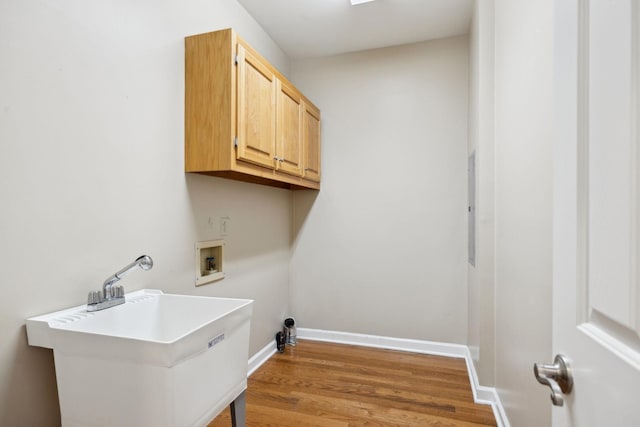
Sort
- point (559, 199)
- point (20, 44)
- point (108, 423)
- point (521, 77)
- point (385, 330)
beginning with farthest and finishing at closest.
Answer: point (385, 330) → point (521, 77) → point (20, 44) → point (108, 423) → point (559, 199)

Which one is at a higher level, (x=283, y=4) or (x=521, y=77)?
(x=283, y=4)

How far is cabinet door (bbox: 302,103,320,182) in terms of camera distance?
2713 millimetres

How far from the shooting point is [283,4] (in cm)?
238

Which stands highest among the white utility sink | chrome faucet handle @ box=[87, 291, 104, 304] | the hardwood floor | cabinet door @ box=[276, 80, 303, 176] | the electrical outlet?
cabinet door @ box=[276, 80, 303, 176]

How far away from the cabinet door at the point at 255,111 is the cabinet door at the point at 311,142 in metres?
0.59

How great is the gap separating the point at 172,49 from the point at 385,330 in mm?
2686

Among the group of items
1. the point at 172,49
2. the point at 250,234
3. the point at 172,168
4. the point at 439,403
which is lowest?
the point at 439,403

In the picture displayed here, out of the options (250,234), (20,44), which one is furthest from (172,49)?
(250,234)

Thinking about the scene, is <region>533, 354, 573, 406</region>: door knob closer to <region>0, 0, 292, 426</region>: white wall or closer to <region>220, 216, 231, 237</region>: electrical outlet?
<region>0, 0, 292, 426</region>: white wall

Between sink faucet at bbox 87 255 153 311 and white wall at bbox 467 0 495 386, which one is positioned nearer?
sink faucet at bbox 87 255 153 311

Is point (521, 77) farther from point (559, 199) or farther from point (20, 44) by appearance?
point (20, 44)

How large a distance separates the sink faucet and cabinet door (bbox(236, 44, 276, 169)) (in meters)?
0.73

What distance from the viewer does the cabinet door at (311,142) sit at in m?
2.71

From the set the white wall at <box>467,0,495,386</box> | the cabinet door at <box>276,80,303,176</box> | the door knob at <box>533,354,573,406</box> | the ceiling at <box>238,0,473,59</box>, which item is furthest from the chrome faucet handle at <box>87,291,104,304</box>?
the ceiling at <box>238,0,473,59</box>
